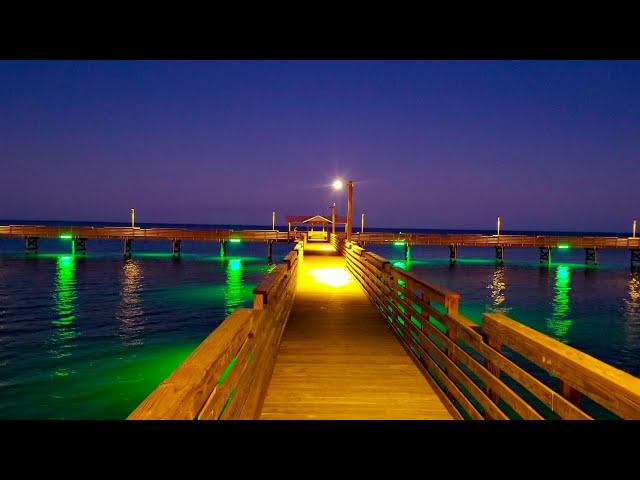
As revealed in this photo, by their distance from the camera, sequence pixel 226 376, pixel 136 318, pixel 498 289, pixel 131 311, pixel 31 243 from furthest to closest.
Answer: pixel 31 243, pixel 498 289, pixel 131 311, pixel 136 318, pixel 226 376

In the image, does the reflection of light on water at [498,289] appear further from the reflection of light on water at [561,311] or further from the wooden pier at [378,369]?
the wooden pier at [378,369]

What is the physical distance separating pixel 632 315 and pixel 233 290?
21.3m

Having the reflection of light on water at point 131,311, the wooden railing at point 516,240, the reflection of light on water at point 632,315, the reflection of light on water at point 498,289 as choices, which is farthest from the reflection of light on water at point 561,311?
the reflection of light on water at point 131,311

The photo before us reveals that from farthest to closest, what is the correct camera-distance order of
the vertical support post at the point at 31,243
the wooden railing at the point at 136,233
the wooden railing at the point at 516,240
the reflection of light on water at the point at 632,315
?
1. the vertical support post at the point at 31,243
2. the wooden railing at the point at 136,233
3. the wooden railing at the point at 516,240
4. the reflection of light on water at the point at 632,315

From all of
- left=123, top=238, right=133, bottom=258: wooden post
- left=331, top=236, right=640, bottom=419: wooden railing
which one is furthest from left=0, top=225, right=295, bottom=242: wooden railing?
left=331, top=236, right=640, bottom=419: wooden railing

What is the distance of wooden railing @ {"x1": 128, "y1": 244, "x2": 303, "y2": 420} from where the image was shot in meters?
1.94

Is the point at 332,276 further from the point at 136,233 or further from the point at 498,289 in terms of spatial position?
the point at 136,233

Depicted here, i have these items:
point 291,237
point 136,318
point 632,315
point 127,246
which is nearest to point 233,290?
point 136,318

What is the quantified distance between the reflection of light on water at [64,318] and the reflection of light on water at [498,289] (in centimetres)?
1873

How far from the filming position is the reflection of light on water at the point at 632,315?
16.8m

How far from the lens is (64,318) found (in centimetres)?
1770
